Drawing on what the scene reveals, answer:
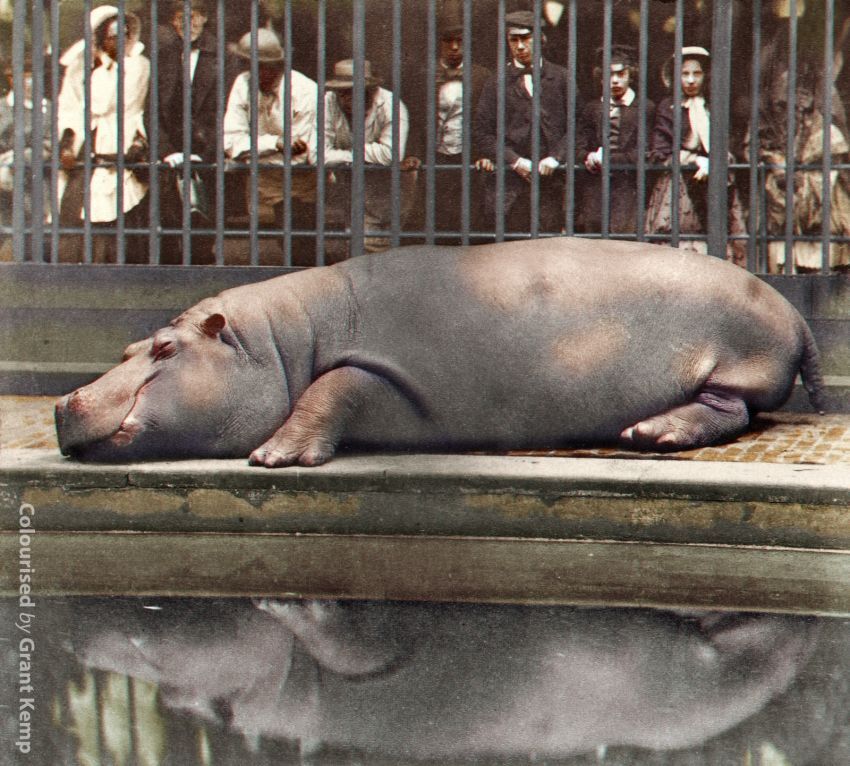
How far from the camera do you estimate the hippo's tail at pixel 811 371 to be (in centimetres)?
742

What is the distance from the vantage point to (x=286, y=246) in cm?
880

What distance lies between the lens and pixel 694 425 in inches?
271

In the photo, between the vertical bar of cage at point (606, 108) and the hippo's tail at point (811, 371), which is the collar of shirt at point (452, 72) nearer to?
the vertical bar of cage at point (606, 108)

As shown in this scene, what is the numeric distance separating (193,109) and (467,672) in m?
7.28

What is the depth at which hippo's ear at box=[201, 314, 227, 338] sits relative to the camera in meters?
6.50

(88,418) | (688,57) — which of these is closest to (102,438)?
(88,418)

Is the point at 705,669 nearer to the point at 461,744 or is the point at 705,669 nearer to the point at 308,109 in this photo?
the point at 461,744

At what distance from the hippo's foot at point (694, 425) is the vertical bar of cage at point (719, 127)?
168 centimetres

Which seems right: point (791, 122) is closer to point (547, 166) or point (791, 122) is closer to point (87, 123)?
point (547, 166)

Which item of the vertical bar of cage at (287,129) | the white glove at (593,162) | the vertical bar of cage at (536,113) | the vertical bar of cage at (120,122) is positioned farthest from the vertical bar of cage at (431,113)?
the vertical bar of cage at (120,122)

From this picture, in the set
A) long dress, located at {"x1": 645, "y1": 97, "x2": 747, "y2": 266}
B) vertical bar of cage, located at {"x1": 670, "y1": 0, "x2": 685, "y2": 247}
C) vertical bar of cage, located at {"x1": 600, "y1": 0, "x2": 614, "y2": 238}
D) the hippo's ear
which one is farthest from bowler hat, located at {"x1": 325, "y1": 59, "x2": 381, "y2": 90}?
the hippo's ear

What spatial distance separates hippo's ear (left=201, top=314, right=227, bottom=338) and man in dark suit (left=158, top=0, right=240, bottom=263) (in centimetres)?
391

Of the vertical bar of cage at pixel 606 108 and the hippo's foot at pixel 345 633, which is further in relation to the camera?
the vertical bar of cage at pixel 606 108

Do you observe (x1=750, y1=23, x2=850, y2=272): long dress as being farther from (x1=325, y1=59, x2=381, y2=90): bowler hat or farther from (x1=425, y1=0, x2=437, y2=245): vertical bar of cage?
(x1=325, y1=59, x2=381, y2=90): bowler hat
